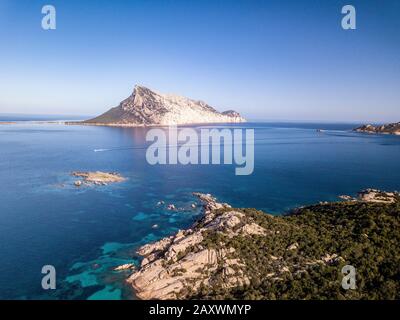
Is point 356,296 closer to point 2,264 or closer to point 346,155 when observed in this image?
point 2,264

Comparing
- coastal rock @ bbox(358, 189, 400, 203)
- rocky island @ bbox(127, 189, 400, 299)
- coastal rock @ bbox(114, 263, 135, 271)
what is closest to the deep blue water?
coastal rock @ bbox(114, 263, 135, 271)

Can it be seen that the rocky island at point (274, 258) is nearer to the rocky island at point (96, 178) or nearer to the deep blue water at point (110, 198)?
the deep blue water at point (110, 198)

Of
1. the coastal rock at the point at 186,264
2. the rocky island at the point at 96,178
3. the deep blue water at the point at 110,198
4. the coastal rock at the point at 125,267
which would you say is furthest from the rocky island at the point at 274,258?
the rocky island at the point at 96,178

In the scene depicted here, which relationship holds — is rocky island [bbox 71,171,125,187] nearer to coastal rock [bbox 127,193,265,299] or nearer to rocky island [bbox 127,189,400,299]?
coastal rock [bbox 127,193,265,299]

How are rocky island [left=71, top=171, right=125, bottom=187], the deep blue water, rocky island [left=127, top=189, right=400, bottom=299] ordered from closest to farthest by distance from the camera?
rocky island [left=127, top=189, right=400, bottom=299]
the deep blue water
rocky island [left=71, top=171, right=125, bottom=187]

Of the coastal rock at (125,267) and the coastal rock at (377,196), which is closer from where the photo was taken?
the coastal rock at (125,267)
